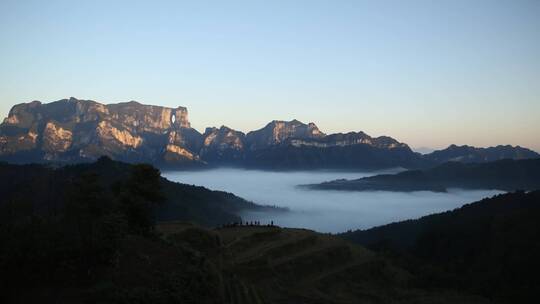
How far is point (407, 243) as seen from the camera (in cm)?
15500

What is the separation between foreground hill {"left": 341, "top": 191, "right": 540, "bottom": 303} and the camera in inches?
3629

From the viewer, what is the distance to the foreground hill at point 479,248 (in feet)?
302

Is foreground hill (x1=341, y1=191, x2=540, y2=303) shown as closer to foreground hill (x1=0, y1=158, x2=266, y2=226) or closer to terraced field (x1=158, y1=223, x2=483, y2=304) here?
terraced field (x1=158, y1=223, x2=483, y2=304)

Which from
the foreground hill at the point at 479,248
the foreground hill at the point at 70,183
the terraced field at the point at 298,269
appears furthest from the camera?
the foreground hill at the point at 70,183

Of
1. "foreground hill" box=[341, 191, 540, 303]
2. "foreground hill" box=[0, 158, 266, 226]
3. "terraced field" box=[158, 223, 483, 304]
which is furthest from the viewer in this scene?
"foreground hill" box=[0, 158, 266, 226]

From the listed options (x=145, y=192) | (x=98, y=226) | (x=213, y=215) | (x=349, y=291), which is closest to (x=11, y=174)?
(x=213, y=215)

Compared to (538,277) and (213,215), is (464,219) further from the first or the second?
(213,215)

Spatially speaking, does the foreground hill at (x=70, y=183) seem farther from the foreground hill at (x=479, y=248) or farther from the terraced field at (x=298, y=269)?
the foreground hill at (x=479, y=248)

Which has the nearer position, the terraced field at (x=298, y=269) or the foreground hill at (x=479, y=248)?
the terraced field at (x=298, y=269)

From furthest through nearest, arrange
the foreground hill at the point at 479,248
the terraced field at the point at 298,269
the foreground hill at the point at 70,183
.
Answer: the foreground hill at the point at 70,183 < the foreground hill at the point at 479,248 < the terraced field at the point at 298,269

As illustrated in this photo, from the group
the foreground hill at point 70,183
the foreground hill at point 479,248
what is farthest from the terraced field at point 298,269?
the foreground hill at point 70,183

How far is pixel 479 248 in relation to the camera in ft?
402

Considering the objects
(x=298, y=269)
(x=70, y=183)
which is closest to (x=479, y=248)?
(x=298, y=269)

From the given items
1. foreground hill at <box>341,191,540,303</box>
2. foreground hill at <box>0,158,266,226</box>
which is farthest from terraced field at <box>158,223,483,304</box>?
foreground hill at <box>0,158,266,226</box>
